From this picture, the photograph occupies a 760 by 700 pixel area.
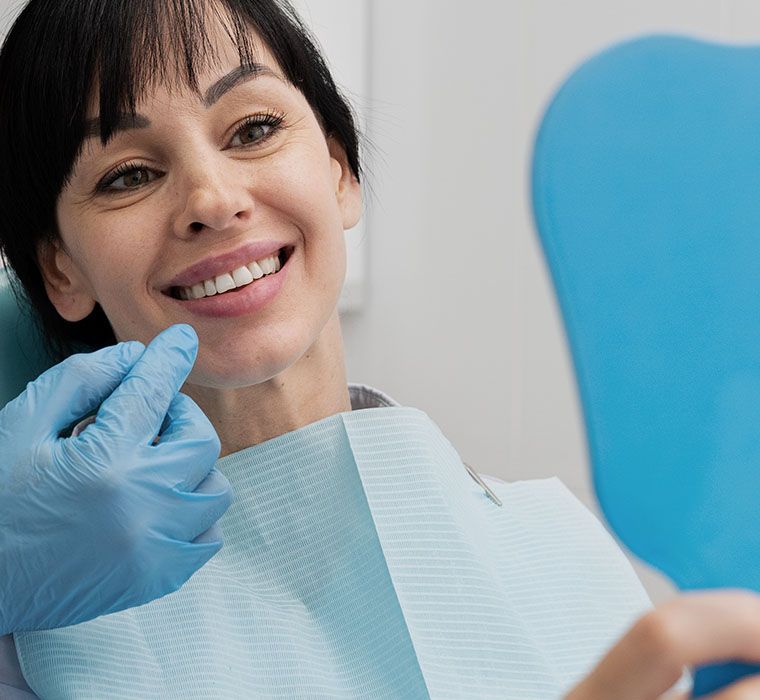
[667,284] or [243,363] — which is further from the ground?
[667,284]

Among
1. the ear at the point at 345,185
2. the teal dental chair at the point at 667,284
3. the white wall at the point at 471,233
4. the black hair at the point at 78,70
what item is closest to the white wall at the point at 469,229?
the white wall at the point at 471,233

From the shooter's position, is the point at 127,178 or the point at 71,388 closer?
the point at 71,388

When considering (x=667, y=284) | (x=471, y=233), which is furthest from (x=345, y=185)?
(x=471, y=233)

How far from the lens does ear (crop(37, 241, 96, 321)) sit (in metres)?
1.15

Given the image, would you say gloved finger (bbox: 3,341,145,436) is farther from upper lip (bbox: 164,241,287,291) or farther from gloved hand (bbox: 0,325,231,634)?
upper lip (bbox: 164,241,287,291)

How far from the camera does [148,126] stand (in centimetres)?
102

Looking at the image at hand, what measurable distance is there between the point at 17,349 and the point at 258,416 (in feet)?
0.92

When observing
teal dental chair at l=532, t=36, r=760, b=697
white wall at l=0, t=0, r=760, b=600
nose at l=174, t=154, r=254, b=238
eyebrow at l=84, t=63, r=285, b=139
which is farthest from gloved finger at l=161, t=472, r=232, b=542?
white wall at l=0, t=0, r=760, b=600

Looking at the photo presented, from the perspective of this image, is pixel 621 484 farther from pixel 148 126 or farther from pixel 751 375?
pixel 148 126

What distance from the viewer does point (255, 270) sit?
104 centimetres

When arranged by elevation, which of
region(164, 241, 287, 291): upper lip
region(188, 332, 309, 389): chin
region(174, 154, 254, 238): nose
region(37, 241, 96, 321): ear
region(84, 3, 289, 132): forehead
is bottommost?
region(188, 332, 309, 389): chin

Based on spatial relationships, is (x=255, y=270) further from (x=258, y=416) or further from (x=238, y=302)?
(x=258, y=416)

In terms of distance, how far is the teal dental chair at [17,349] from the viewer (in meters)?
1.19

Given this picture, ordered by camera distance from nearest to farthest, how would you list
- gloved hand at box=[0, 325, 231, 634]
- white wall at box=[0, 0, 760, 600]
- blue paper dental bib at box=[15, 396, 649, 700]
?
gloved hand at box=[0, 325, 231, 634] < blue paper dental bib at box=[15, 396, 649, 700] < white wall at box=[0, 0, 760, 600]
